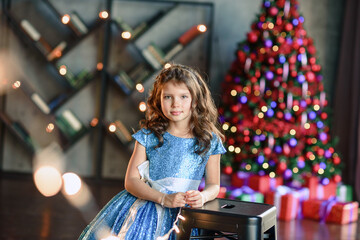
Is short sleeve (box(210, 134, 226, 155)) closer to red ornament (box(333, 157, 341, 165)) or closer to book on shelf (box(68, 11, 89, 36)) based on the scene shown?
red ornament (box(333, 157, 341, 165))

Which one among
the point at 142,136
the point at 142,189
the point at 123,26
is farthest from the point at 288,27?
the point at 142,189

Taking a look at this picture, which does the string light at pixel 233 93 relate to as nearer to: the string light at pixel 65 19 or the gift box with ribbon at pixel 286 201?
the gift box with ribbon at pixel 286 201

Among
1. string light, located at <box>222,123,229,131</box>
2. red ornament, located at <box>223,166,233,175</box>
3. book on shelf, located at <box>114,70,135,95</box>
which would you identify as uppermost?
book on shelf, located at <box>114,70,135,95</box>

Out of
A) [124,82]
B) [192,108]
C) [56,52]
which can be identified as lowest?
[192,108]

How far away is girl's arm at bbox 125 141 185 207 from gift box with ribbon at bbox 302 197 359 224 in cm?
261

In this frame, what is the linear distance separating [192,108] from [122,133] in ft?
11.3

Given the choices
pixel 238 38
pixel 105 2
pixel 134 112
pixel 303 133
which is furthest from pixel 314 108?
pixel 105 2

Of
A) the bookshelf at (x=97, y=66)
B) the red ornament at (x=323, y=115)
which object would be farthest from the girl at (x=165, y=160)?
the bookshelf at (x=97, y=66)

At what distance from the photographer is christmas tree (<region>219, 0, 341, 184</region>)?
4520 millimetres

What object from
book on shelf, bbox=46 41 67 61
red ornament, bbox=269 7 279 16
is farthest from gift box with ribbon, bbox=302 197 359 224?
book on shelf, bbox=46 41 67 61

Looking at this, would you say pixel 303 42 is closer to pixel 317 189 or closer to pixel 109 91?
pixel 317 189

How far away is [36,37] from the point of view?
5281mm

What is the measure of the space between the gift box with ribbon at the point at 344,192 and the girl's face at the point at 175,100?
314 cm

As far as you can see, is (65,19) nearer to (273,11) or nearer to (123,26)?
(123,26)
